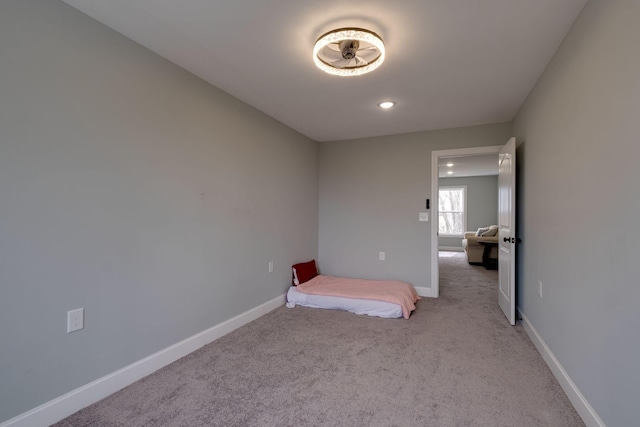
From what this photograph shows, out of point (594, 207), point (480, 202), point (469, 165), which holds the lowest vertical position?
point (594, 207)

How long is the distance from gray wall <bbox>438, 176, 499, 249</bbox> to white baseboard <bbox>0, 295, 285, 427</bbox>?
27.3 ft

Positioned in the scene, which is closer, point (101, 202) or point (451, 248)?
point (101, 202)

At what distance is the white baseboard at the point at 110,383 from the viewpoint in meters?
1.54

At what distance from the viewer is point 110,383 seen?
6.14 feet

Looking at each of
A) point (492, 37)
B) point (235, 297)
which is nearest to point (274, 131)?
point (235, 297)

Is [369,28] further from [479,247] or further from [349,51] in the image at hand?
[479,247]

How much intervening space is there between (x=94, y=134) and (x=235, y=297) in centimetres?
180

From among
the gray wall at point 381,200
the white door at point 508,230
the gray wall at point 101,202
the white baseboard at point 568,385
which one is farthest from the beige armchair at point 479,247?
the gray wall at point 101,202

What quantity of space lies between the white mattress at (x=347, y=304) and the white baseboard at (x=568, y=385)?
1.20m

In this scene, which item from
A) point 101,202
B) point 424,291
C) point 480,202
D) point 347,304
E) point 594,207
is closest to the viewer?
point 594,207

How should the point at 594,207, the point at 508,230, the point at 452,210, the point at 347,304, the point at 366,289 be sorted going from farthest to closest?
the point at 452,210 < the point at 366,289 < the point at 347,304 < the point at 508,230 < the point at 594,207

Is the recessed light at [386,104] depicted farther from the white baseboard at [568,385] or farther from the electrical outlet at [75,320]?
the electrical outlet at [75,320]

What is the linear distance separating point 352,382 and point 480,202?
855 centimetres

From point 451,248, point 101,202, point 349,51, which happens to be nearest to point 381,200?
point 349,51
